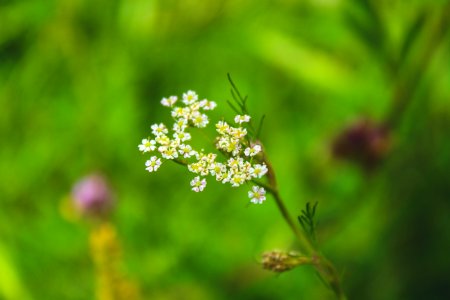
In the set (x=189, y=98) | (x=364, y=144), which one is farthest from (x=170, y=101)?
(x=364, y=144)

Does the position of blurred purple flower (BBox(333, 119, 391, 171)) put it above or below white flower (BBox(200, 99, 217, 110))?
above

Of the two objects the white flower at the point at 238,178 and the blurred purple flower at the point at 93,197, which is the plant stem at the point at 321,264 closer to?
the white flower at the point at 238,178

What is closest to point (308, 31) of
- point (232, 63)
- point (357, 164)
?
point (232, 63)

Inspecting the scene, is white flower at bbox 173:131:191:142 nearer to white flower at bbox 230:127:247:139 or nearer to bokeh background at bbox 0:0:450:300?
white flower at bbox 230:127:247:139

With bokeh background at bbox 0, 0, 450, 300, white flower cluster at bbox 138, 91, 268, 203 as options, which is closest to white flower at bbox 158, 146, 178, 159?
white flower cluster at bbox 138, 91, 268, 203

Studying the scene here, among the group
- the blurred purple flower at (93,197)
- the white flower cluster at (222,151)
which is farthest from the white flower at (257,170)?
the blurred purple flower at (93,197)

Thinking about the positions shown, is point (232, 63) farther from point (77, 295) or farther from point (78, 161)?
point (77, 295)

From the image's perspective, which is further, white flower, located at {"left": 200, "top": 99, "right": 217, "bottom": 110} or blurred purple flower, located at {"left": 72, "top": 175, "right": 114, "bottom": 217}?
blurred purple flower, located at {"left": 72, "top": 175, "right": 114, "bottom": 217}
